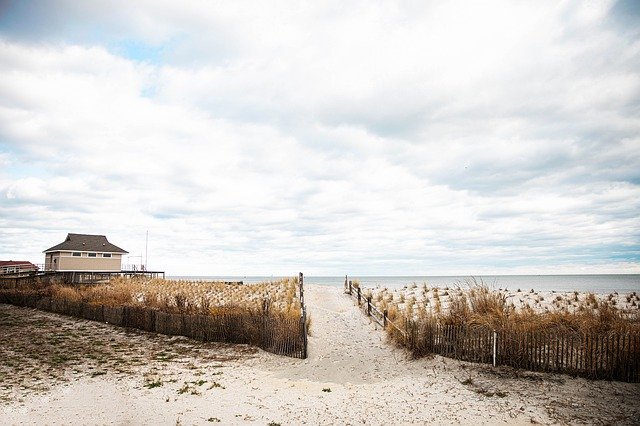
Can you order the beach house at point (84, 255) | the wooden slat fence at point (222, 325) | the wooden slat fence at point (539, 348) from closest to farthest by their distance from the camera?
1. the wooden slat fence at point (539, 348)
2. the wooden slat fence at point (222, 325)
3. the beach house at point (84, 255)

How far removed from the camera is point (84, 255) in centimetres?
5572

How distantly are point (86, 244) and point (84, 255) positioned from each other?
172cm

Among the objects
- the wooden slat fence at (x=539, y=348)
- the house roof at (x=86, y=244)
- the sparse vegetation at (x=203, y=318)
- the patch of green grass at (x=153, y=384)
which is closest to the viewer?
the wooden slat fence at (x=539, y=348)

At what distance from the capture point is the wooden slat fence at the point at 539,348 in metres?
9.98

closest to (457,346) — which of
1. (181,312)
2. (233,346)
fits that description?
(233,346)

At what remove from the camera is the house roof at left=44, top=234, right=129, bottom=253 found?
5517cm

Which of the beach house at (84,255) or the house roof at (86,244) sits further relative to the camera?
the house roof at (86,244)

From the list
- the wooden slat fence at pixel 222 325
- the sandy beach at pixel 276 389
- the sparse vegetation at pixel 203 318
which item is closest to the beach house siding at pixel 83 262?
the sparse vegetation at pixel 203 318

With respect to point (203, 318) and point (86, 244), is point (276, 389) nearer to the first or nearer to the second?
point (203, 318)

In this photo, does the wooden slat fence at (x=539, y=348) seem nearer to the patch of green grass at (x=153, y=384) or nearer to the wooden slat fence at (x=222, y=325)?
the wooden slat fence at (x=222, y=325)

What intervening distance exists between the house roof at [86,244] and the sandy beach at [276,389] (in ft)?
149

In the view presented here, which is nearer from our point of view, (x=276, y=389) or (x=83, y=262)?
(x=276, y=389)

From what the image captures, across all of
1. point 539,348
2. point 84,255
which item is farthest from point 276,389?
point 84,255

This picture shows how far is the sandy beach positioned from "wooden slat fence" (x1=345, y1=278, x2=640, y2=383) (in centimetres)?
29
